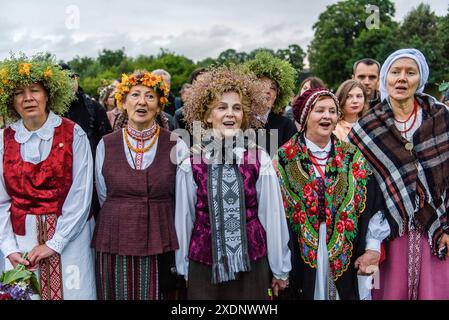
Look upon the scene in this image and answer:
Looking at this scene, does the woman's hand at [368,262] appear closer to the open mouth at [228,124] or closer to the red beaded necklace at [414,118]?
the red beaded necklace at [414,118]

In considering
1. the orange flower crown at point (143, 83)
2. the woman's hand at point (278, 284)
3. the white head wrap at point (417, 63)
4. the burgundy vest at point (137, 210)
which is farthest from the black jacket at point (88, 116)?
the white head wrap at point (417, 63)

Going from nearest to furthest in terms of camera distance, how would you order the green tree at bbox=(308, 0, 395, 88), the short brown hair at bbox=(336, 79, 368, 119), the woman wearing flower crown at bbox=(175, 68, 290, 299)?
the woman wearing flower crown at bbox=(175, 68, 290, 299), the short brown hair at bbox=(336, 79, 368, 119), the green tree at bbox=(308, 0, 395, 88)

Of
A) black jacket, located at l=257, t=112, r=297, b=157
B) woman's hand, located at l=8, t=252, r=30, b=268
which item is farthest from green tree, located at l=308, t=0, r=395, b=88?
woman's hand, located at l=8, t=252, r=30, b=268

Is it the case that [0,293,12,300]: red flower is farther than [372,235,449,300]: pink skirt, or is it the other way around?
[372,235,449,300]: pink skirt

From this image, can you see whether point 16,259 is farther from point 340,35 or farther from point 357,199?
point 340,35

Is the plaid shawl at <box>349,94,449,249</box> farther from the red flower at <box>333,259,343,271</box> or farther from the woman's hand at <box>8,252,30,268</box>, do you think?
the woman's hand at <box>8,252,30,268</box>

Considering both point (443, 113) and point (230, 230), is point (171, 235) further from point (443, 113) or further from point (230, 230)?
point (443, 113)

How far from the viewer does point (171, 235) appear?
3.44 meters

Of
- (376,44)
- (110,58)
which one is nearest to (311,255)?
(376,44)

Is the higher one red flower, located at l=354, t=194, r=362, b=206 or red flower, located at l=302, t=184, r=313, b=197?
red flower, located at l=302, t=184, r=313, b=197

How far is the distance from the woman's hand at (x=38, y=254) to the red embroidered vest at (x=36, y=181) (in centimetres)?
15

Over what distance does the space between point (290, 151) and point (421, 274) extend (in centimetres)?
130

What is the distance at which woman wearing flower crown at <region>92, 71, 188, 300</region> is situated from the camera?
134 inches

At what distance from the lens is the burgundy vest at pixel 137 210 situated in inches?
134
